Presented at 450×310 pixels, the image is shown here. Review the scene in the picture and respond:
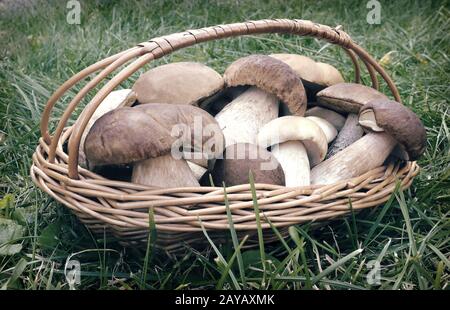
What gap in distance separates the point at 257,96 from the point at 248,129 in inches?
5.2

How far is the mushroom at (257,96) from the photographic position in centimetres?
148

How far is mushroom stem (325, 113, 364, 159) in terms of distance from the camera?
1.55 m

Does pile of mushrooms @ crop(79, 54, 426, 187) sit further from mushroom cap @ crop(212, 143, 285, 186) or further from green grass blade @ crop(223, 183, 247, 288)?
green grass blade @ crop(223, 183, 247, 288)

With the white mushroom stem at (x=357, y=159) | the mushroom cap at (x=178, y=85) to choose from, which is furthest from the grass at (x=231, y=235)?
the mushroom cap at (x=178, y=85)

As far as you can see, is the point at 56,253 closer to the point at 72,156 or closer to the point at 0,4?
the point at 72,156

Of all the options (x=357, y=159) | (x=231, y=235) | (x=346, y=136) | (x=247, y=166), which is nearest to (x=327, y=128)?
(x=346, y=136)

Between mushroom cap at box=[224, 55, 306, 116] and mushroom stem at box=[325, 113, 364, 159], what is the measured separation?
0.17 meters

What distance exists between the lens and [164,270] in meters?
1.25

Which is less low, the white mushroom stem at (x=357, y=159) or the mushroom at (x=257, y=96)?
the mushroom at (x=257, y=96)

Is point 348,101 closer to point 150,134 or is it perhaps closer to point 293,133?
point 293,133

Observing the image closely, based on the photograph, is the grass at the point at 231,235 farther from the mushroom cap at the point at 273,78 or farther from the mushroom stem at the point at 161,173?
the mushroom cap at the point at 273,78

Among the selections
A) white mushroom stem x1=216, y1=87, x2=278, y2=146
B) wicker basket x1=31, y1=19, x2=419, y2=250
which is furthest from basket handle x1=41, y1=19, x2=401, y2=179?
white mushroom stem x1=216, y1=87, x2=278, y2=146

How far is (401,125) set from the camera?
52.6 inches

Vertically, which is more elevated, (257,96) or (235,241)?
(257,96)
